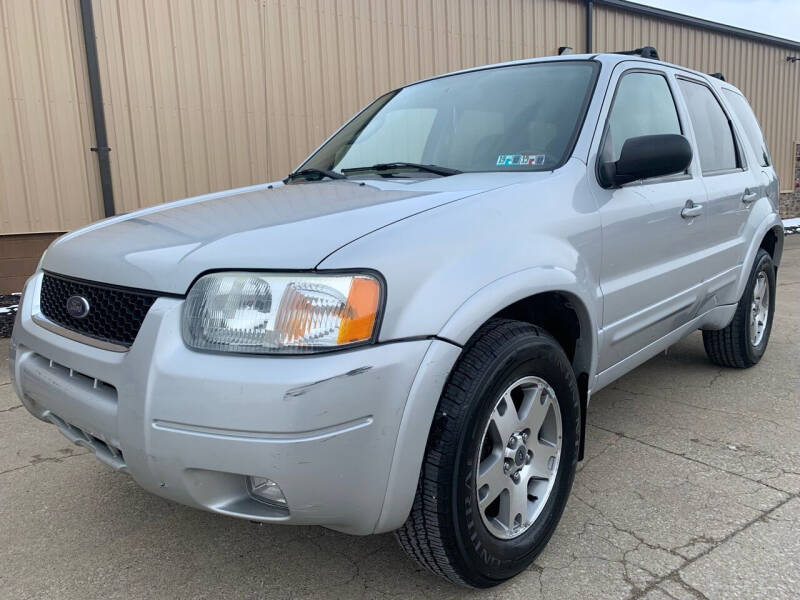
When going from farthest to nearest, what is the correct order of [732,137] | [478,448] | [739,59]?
[739,59] → [732,137] → [478,448]

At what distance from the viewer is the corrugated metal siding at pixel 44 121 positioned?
230 inches

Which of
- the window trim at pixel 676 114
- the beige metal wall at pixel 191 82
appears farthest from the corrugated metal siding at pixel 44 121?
the window trim at pixel 676 114

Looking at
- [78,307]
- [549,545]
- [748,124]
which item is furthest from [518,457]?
[748,124]

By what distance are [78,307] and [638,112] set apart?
2438 millimetres

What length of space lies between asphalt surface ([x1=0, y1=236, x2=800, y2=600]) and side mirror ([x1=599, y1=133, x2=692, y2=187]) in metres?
1.26

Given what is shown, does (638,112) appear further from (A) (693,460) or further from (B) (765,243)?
(B) (765,243)

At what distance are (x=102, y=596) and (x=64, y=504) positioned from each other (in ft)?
2.51

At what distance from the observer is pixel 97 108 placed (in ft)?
20.4

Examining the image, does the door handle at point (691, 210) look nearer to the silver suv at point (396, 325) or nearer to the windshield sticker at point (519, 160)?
the silver suv at point (396, 325)

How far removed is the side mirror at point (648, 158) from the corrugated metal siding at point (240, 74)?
5210 millimetres

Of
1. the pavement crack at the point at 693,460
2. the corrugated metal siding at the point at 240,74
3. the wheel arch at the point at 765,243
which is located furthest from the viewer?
the corrugated metal siding at the point at 240,74

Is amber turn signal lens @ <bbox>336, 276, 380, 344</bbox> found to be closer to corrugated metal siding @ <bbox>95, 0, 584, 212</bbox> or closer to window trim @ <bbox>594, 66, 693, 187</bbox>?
window trim @ <bbox>594, 66, 693, 187</bbox>

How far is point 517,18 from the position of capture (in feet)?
29.9

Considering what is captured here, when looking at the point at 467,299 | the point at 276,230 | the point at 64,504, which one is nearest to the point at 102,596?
the point at 64,504
